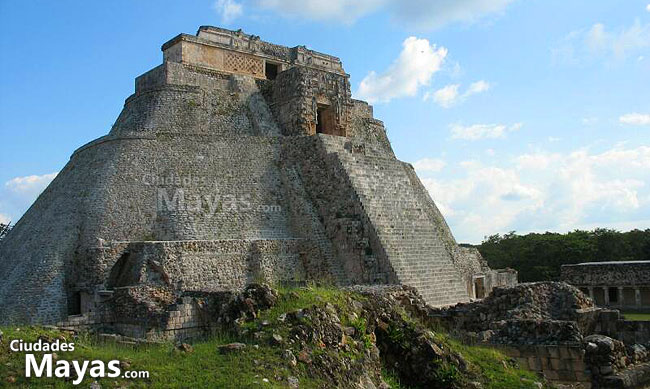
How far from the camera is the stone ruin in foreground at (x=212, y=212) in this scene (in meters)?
16.8

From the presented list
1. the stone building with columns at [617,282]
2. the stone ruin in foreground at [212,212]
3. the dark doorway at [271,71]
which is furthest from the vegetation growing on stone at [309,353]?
the stone building with columns at [617,282]

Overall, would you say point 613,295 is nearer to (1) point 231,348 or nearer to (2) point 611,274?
(2) point 611,274

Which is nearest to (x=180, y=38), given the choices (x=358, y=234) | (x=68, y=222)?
(x=68, y=222)

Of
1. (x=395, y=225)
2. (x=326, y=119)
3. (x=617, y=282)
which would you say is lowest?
(x=617, y=282)

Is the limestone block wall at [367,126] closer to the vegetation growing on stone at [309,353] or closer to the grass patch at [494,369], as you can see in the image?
the vegetation growing on stone at [309,353]

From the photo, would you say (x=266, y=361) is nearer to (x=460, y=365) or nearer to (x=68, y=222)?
(x=460, y=365)

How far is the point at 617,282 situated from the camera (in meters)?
31.2

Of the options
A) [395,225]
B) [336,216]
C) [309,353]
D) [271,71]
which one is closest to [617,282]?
[395,225]

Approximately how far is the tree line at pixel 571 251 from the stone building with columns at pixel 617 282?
8428 mm

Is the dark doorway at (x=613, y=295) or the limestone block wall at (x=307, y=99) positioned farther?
the dark doorway at (x=613, y=295)

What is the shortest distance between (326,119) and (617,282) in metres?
17.3

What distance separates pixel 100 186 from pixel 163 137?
9.11 feet

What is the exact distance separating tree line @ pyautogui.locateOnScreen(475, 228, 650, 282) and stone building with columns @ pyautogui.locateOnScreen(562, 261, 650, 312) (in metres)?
8.43

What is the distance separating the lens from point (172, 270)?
16828 mm
